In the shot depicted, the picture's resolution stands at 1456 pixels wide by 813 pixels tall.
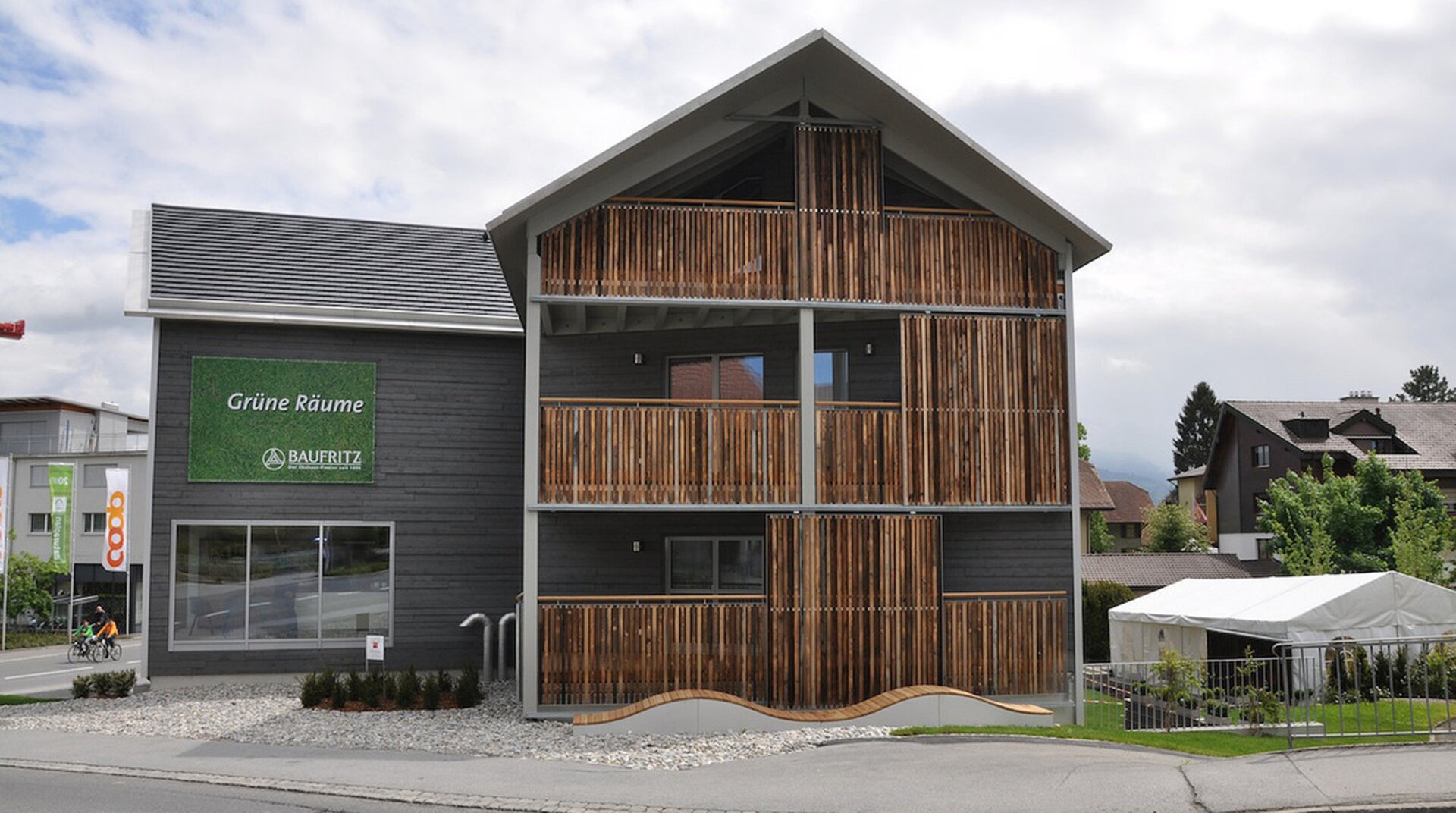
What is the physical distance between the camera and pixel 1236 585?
2789 cm

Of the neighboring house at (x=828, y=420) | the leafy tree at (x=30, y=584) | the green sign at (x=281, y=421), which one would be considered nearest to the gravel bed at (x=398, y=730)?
the neighboring house at (x=828, y=420)

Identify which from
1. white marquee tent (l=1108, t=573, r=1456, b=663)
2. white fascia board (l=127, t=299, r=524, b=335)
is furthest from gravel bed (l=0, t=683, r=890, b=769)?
white marquee tent (l=1108, t=573, r=1456, b=663)

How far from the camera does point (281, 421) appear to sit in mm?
19906

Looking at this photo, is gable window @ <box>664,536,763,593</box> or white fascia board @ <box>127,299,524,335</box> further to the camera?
white fascia board @ <box>127,299,524,335</box>

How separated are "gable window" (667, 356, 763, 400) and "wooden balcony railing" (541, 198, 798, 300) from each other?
2.69 m

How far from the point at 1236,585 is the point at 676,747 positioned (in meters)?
18.8

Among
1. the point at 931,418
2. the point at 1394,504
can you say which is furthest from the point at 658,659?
the point at 1394,504

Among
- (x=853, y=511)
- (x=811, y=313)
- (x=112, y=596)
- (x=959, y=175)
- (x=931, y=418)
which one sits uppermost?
(x=959, y=175)

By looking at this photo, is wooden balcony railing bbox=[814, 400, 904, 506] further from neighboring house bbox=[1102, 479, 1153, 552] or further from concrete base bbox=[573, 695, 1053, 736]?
neighboring house bbox=[1102, 479, 1153, 552]

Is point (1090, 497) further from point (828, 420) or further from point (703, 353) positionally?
point (828, 420)

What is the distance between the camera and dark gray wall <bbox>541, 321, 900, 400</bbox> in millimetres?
18406

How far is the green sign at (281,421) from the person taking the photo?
19641 mm

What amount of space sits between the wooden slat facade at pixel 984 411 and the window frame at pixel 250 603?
29.5 feet

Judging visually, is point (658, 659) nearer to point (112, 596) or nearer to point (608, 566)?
point (608, 566)
